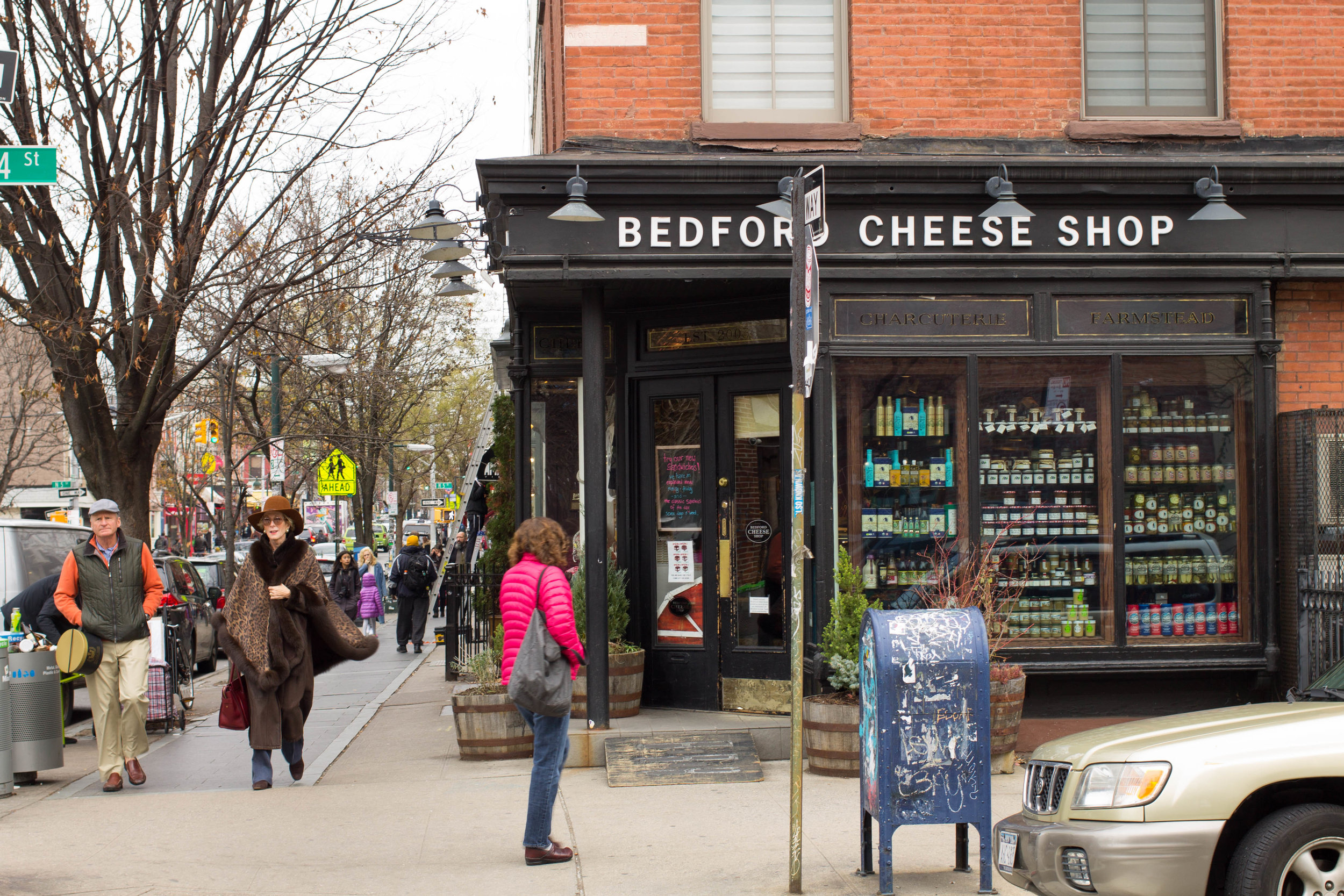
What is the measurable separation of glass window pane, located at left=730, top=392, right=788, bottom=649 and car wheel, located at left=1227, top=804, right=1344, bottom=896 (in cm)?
550

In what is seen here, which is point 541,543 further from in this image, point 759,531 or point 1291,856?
point 759,531

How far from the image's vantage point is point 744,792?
26.2 ft

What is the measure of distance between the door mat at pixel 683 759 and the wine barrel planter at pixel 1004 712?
62.2 inches

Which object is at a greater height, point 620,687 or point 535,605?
point 535,605

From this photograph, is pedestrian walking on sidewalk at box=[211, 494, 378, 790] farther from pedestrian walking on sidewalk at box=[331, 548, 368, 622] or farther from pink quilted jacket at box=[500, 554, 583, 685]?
pedestrian walking on sidewalk at box=[331, 548, 368, 622]

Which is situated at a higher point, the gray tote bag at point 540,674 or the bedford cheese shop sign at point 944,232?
the bedford cheese shop sign at point 944,232

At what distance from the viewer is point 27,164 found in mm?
7961

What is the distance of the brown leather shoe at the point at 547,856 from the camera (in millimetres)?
6246

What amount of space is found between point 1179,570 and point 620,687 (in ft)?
14.2

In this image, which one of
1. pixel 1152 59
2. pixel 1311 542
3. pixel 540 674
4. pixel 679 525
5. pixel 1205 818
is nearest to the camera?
pixel 1205 818

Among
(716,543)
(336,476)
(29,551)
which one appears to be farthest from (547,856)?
(336,476)

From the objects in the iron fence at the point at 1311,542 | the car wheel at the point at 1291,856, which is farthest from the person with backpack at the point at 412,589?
the car wheel at the point at 1291,856

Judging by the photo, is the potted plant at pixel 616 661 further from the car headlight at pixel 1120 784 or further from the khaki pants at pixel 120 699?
the car headlight at pixel 1120 784

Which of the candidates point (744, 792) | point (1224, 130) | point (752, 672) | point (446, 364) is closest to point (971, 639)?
point (744, 792)
